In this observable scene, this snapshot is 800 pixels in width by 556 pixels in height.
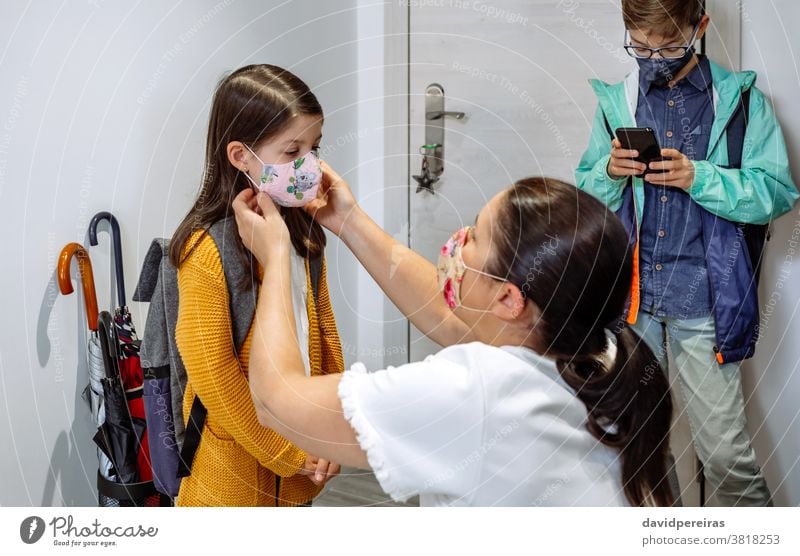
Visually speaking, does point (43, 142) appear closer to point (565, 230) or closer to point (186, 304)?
point (186, 304)

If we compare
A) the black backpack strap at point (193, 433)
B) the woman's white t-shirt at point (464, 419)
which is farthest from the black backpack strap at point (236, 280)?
the woman's white t-shirt at point (464, 419)

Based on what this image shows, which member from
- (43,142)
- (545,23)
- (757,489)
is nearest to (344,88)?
(545,23)

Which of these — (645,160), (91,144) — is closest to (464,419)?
(645,160)

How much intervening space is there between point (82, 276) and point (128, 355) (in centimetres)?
15

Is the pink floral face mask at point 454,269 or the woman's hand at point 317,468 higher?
the pink floral face mask at point 454,269

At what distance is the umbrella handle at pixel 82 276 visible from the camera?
1192mm

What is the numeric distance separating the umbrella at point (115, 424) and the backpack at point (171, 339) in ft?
0.38

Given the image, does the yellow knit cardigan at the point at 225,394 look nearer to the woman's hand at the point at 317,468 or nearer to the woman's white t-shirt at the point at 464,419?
the woman's hand at the point at 317,468

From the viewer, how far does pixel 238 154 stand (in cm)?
101

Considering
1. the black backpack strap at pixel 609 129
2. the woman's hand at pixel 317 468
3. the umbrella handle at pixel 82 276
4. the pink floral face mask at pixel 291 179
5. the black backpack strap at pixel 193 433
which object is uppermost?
the black backpack strap at pixel 609 129

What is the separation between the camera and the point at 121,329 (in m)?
1.25

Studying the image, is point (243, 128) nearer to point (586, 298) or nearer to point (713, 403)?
point (586, 298)
